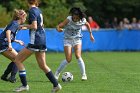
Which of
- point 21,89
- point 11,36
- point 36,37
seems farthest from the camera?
point 11,36

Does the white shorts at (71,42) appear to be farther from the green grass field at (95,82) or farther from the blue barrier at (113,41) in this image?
the blue barrier at (113,41)

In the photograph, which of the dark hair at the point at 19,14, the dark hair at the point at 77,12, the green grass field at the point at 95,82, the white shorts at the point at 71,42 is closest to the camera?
the green grass field at the point at 95,82

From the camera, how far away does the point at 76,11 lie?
13859mm

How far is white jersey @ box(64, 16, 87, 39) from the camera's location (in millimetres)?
14281

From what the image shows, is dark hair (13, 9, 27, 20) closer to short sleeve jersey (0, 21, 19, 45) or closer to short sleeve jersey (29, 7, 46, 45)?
short sleeve jersey (0, 21, 19, 45)

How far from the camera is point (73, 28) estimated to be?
1435 centimetres

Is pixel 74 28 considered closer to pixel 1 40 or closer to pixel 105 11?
pixel 1 40

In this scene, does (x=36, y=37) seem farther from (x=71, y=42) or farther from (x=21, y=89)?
(x=71, y=42)

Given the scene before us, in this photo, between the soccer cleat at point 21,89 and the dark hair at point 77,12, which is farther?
the dark hair at point 77,12

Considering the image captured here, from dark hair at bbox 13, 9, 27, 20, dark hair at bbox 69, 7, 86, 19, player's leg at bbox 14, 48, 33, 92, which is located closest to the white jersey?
dark hair at bbox 69, 7, 86, 19

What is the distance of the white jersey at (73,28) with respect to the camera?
14.3 metres

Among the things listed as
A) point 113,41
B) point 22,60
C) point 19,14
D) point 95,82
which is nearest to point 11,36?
point 19,14

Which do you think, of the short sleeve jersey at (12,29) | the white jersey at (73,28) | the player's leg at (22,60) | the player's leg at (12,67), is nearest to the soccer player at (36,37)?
the player's leg at (22,60)

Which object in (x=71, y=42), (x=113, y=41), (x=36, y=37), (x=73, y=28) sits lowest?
(x=113, y=41)
